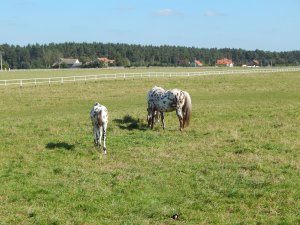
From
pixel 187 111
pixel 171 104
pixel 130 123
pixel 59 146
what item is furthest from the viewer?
pixel 130 123

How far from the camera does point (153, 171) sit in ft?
48.8

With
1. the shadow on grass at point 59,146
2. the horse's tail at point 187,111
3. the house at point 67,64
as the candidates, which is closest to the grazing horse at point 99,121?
the shadow on grass at point 59,146

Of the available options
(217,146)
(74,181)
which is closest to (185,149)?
(217,146)

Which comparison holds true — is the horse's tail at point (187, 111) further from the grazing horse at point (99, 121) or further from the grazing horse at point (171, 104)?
the grazing horse at point (99, 121)

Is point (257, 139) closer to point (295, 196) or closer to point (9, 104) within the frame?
point (295, 196)

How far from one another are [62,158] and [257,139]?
8.22 m

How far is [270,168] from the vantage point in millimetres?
14898

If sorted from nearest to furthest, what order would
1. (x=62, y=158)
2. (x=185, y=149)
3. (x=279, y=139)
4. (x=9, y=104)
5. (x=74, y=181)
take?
(x=74, y=181) < (x=62, y=158) < (x=185, y=149) < (x=279, y=139) < (x=9, y=104)

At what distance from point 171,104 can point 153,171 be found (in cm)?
879

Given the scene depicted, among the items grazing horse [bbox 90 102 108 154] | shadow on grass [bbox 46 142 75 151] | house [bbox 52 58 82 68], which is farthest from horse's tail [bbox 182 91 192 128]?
house [bbox 52 58 82 68]

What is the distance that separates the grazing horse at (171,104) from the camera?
74.6 ft

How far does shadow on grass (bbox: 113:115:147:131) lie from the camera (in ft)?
77.6

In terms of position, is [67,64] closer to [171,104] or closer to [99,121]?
[171,104]

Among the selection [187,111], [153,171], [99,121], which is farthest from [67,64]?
[153,171]
